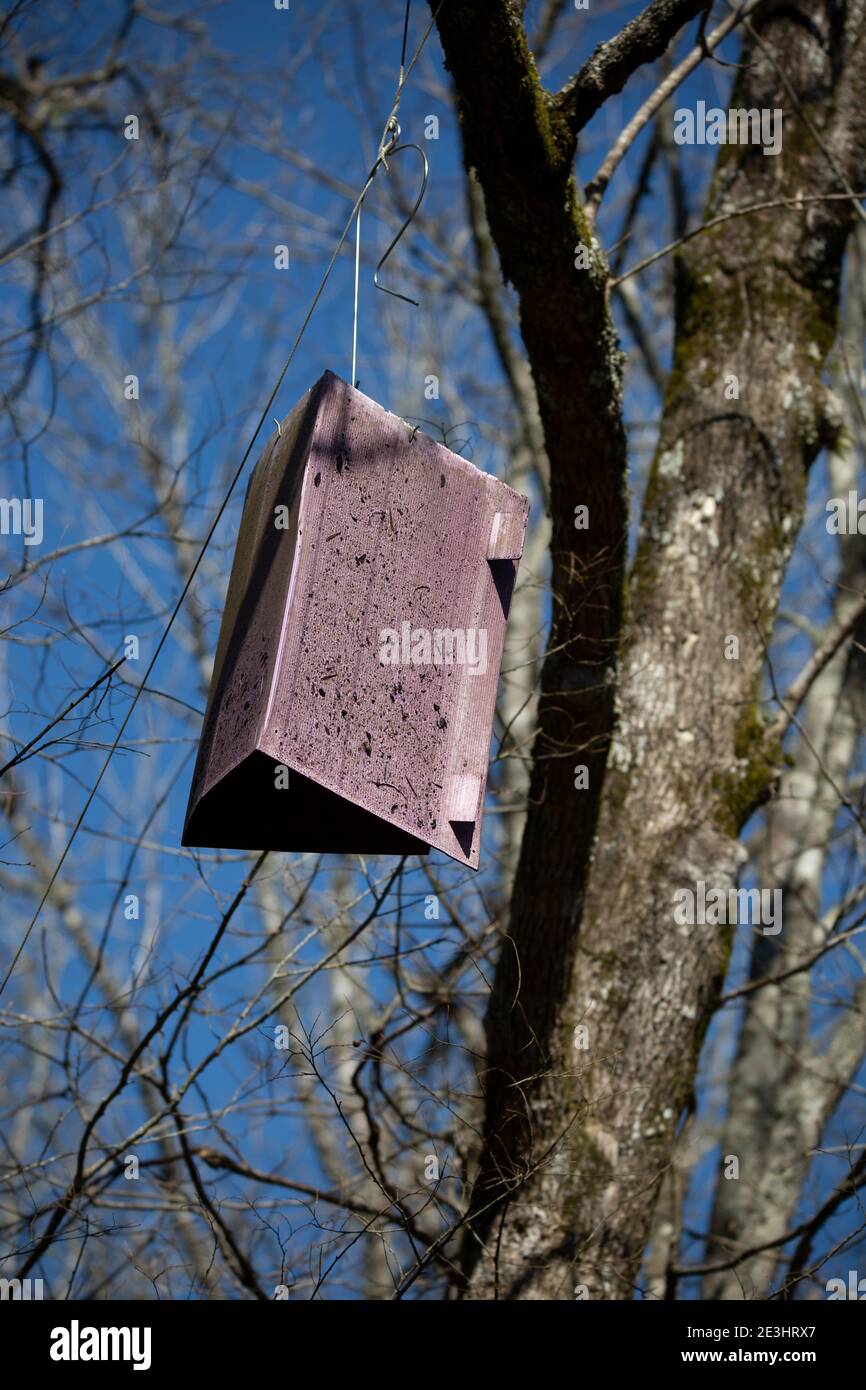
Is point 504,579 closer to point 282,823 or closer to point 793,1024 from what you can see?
point 282,823

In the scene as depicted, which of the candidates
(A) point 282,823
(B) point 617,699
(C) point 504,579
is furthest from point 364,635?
(B) point 617,699

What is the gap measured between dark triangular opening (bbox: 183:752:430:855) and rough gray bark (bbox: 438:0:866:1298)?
1.81 ft

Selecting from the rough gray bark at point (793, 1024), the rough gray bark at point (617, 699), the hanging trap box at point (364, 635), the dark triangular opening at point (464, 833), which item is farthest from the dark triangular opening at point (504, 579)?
the rough gray bark at point (793, 1024)

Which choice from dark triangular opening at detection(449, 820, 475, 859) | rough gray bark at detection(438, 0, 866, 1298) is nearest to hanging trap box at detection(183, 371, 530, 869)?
dark triangular opening at detection(449, 820, 475, 859)

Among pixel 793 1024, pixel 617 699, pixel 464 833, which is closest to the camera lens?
pixel 464 833

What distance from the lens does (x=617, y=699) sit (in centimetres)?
307

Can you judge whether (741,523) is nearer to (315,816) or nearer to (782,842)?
(315,816)

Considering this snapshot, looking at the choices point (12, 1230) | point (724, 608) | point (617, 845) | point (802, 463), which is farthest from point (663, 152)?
point (12, 1230)

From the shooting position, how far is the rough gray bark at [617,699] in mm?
2701

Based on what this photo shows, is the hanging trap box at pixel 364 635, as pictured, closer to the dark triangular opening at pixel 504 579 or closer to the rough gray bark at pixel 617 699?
the dark triangular opening at pixel 504 579

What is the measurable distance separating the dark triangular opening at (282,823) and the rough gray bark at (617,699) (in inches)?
21.7

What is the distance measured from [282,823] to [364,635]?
0.50 metres

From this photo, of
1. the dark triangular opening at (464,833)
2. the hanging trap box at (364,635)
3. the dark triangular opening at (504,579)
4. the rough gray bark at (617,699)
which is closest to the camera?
the hanging trap box at (364,635)

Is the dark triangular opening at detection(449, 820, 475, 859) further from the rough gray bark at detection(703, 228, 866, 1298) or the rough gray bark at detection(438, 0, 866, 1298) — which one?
the rough gray bark at detection(703, 228, 866, 1298)
